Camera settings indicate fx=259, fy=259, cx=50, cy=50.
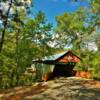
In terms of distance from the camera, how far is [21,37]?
3484cm

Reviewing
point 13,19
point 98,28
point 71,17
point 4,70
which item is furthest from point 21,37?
point 71,17

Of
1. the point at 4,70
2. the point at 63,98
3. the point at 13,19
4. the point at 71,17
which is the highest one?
the point at 71,17

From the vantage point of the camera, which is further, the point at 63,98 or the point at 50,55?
the point at 50,55

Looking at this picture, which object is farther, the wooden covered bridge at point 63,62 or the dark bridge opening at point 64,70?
the dark bridge opening at point 64,70

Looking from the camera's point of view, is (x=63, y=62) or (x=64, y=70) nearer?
(x=63, y=62)

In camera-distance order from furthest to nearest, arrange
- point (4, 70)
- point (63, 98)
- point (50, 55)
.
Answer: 1. point (50, 55)
2. point (4, 70)
3. point (63, 98)

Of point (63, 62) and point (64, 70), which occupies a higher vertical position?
point (63, 62)

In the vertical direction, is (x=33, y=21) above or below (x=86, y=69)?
above

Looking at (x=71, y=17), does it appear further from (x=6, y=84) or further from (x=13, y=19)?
(x=13, y=19)

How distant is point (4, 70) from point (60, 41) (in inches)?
1004

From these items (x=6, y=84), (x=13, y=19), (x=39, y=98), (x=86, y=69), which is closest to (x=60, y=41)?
(x=86, y=69)

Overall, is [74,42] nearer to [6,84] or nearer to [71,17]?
[71,17]

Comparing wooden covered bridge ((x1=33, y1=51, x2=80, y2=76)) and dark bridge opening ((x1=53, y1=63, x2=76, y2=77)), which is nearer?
wooden covered bridge ((x1=33, y1=51, x2=80, y2=76))

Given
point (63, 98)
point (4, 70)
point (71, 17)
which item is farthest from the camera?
point (71, 17)
